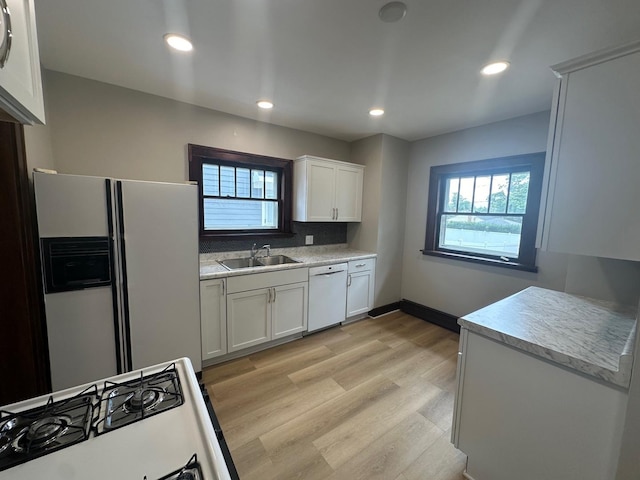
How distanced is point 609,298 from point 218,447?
2.52m

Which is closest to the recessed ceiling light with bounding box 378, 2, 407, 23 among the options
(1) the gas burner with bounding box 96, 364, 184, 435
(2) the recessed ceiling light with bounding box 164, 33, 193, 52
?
(2) the recessed ceiling light with bounding box 164, 33, 193, 52

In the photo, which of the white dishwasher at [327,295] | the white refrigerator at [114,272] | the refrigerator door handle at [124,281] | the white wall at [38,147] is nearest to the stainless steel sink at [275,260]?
the white dishwasher at [327,295]

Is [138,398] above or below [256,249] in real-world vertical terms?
below

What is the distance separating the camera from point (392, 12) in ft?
4.47

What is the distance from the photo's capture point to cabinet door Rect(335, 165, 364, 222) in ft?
11.5

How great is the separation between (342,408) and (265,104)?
110 inches

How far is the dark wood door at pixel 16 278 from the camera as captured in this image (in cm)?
149

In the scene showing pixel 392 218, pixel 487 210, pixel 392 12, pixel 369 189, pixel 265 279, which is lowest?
pixel 265 279

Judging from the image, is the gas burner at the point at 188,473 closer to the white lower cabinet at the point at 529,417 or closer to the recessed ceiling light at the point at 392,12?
the white lower cabinet at the point at 529,417

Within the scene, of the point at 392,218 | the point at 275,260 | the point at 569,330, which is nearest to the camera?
the point at 569,330

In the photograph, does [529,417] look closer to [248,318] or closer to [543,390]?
[543,390]

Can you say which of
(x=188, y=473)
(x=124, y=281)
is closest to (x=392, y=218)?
(x=124, y=281)

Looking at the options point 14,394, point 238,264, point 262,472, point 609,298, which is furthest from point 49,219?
point 609,298

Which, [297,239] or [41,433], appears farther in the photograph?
[297,239]
